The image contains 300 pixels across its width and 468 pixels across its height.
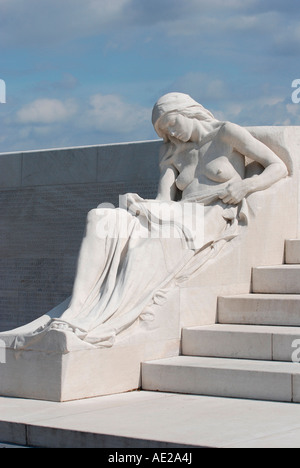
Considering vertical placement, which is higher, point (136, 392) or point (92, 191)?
point (92, 191)

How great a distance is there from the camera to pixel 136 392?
634cm

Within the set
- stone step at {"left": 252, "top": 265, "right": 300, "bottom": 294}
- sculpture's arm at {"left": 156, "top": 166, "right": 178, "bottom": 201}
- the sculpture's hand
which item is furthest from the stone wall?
stone step at {"left": 252, "top": 265, "right": 300, "bottom": 294}

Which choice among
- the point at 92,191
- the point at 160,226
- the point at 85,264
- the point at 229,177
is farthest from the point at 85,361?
the point at 92,191

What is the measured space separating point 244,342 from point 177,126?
2200mm

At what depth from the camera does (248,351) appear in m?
6.48

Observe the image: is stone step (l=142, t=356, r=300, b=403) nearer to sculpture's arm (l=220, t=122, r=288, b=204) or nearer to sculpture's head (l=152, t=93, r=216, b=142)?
sculpture's arm (l=220, t=122, r=288, b=204)

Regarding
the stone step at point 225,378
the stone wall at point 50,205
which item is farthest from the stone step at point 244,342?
the stone wall at point 50,205

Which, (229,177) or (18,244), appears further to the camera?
(18,244)

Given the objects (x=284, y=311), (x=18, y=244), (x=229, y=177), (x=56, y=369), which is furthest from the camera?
(x=18, y=244)

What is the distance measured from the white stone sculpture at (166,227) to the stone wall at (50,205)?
1781mm

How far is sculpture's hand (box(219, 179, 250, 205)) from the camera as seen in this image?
24.1 feet

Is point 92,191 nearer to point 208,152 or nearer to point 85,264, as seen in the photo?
point 208,152

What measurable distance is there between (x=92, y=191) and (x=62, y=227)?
618 millimetres

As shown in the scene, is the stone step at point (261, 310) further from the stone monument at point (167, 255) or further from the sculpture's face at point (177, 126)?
the sculpture's face at point (177, 126)
